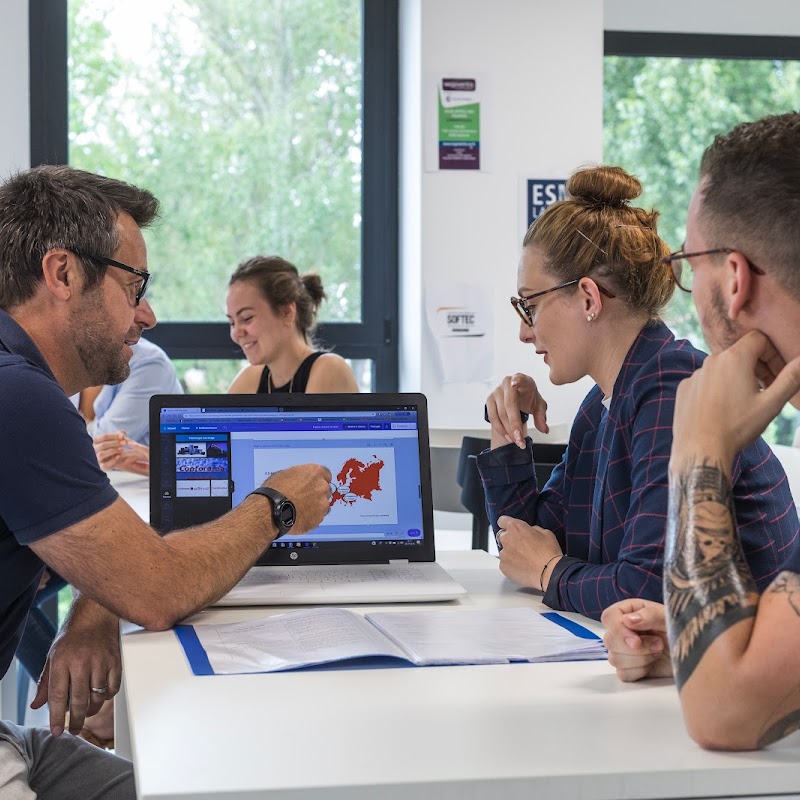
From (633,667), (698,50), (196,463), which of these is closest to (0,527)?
(196,463)

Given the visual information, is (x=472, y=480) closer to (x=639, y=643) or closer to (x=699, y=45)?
(x=639, y=643)

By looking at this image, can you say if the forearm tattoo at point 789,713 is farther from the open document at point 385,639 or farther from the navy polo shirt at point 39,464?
the navy polo shirt at point 39,464

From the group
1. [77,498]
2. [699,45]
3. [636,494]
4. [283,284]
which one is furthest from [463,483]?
[699,45]

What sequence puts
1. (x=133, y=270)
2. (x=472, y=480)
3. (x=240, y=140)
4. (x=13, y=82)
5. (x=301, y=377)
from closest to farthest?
(x=133, y=270) → (x=472, y=480) → (x=301, y=377) → (x=13, y=82) → (x=240, y=140)

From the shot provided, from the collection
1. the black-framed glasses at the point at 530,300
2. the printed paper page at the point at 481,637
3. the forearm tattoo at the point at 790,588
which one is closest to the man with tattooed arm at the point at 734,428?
the forearm tattoo at the point at 790,588

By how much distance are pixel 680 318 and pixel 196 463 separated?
2934 millimetres

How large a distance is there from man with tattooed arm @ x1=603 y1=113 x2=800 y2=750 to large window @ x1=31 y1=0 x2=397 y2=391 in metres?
3.25

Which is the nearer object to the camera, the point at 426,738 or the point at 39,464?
the point at 426,738

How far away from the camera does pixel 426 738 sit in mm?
1050

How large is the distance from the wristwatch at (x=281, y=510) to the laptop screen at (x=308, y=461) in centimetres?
18

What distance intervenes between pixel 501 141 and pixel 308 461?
7.71 feet

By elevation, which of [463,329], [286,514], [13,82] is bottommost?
[286,514]

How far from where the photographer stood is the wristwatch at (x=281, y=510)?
65.4 inches

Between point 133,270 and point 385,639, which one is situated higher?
point 133,270
